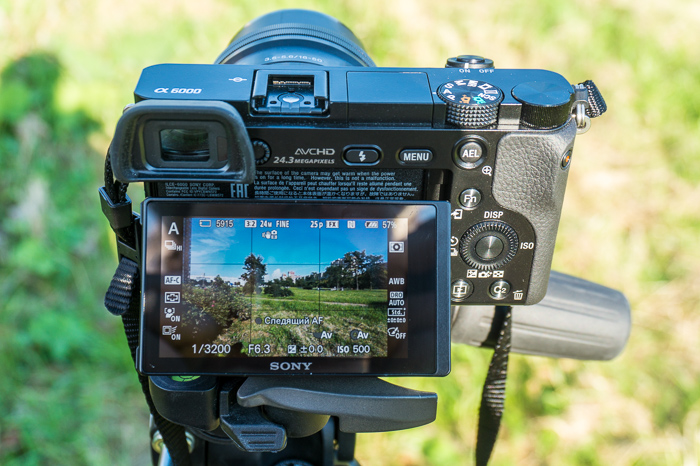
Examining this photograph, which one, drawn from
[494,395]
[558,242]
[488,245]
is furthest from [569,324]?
[558,242]

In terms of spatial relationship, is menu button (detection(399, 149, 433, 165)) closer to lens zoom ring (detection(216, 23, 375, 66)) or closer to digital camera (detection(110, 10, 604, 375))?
digital camera (detection(110, 10, 604, 375))

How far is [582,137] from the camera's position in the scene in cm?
229

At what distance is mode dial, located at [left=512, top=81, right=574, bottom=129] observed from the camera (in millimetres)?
760

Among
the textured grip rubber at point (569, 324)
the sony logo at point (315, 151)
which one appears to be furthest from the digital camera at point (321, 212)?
the textured grip rubber at point (569, 324)

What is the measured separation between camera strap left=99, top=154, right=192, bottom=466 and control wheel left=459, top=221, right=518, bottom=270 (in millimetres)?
448

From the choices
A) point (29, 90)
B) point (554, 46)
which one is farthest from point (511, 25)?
point (29, 90)

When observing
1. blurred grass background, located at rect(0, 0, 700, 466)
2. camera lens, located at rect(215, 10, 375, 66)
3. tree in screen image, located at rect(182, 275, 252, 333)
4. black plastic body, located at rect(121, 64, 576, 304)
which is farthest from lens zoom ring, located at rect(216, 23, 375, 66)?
blurred grass background, located at rect(0, 0, 700, 466)

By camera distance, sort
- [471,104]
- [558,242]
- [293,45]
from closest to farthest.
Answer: [471,104] → [293,45] → [558,242]

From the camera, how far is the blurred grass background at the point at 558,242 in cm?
163

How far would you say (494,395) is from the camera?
39.3 inches

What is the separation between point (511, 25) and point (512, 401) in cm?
158

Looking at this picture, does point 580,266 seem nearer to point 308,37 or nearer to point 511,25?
point 511,25

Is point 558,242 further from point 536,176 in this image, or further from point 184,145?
point 184,145

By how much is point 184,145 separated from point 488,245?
1.39ft
